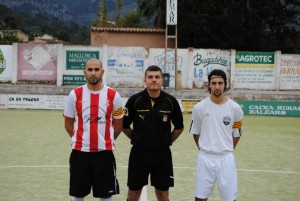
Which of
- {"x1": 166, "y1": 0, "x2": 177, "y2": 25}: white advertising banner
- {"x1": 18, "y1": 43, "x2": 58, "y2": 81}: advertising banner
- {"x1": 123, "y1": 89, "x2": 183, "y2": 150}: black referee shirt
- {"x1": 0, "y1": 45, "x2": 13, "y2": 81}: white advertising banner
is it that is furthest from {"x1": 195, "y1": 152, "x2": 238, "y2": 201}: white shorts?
{"x1": 0, "y1": 45, "x2": 13, "y2": 81}: white advertising banner

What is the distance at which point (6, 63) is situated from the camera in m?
29.1

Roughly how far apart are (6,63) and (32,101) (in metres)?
6.04

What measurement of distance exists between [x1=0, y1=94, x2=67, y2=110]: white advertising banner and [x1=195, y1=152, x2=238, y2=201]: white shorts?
732 inches

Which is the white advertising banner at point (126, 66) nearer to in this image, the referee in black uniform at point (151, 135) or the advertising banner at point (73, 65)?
the advertising banner at point (73, 65)

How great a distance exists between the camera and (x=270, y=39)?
36.1 metres

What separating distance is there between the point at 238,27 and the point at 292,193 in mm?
26712

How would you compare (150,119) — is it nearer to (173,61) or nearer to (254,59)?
(173,61)

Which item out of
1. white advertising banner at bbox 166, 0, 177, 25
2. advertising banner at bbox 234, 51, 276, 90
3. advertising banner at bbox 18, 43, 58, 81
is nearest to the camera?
white advertising banner at bbox 166, 0, 177, 25

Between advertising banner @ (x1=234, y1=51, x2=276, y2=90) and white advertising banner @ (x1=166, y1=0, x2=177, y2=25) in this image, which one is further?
advertising banner @ (x1=234, y1=51, x2=276, y2=90)

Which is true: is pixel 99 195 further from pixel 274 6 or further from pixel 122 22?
pixel 122 22

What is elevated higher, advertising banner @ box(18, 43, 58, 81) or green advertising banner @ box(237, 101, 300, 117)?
advertising banner @ box(18, 43, 58, 81)

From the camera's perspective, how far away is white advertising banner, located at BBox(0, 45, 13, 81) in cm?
2903

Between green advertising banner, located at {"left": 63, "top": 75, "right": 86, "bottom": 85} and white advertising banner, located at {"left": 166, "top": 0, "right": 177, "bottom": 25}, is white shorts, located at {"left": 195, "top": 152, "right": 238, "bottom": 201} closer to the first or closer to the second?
white advertising banner, located at {"left": 166, "top": 0, "right": 177, "bottom": 25}

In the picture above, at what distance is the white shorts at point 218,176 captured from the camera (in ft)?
19.3
